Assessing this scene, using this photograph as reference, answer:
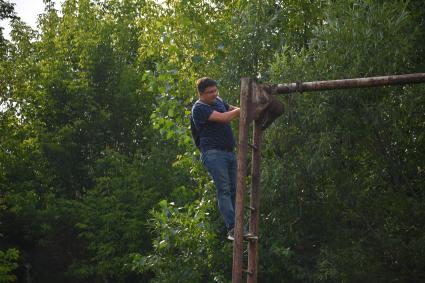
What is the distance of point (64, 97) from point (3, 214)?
514 centimetres

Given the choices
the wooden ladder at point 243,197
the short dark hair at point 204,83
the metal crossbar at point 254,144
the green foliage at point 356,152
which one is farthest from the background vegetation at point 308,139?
the wooden ladder at point 243,197

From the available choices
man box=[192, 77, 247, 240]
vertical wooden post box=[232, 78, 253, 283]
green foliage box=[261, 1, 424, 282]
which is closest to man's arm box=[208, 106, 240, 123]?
man box=[192, 77, 247, 240]

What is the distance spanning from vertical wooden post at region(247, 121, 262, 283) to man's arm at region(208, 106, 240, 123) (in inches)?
9.1

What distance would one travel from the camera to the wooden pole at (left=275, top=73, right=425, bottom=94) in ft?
19.9

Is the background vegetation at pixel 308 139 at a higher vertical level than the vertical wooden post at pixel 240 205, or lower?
higher

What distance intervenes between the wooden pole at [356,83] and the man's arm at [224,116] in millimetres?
448

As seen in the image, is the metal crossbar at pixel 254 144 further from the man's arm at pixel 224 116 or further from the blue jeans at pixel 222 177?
the blue jeans at pixel 222 177

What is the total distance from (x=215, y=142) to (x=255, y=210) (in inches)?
36.0

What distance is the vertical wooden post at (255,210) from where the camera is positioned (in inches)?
249

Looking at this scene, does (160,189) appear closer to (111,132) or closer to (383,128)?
(111,132)

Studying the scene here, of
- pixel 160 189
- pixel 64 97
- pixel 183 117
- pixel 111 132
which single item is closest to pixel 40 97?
pixel 64 97

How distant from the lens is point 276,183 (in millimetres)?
14406

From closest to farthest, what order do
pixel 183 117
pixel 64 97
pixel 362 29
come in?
pixel 362 29
pixel 183 117
pixel 64 97

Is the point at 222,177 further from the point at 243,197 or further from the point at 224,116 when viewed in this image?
the point at 243,197
